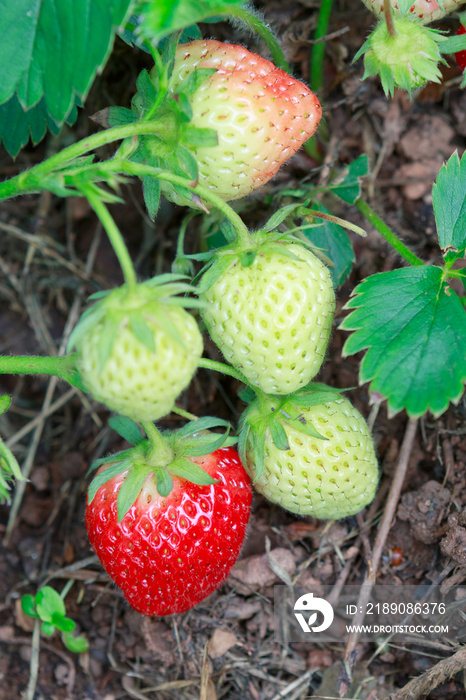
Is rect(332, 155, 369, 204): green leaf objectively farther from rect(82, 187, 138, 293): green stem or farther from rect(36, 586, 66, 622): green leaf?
rect(36, 586, 66, 622): green leaf

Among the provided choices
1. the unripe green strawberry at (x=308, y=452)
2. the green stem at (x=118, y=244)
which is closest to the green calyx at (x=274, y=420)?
the unripe green strawberry at (x=308, y=452)

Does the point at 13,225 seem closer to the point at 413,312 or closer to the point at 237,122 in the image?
the point at 237,122

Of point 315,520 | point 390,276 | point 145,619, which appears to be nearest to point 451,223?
point 390,276

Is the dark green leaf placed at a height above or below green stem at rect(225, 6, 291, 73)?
below

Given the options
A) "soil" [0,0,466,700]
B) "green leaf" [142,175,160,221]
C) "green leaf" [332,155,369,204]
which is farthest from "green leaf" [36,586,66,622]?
"green leaf" [332,155,369,204]

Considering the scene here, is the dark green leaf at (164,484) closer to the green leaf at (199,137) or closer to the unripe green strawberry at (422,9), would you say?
the green leaf at (199,137)

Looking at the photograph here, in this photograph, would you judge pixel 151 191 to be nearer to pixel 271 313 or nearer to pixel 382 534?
pixel 271 313

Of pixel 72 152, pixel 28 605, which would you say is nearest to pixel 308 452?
pixel 72 152
